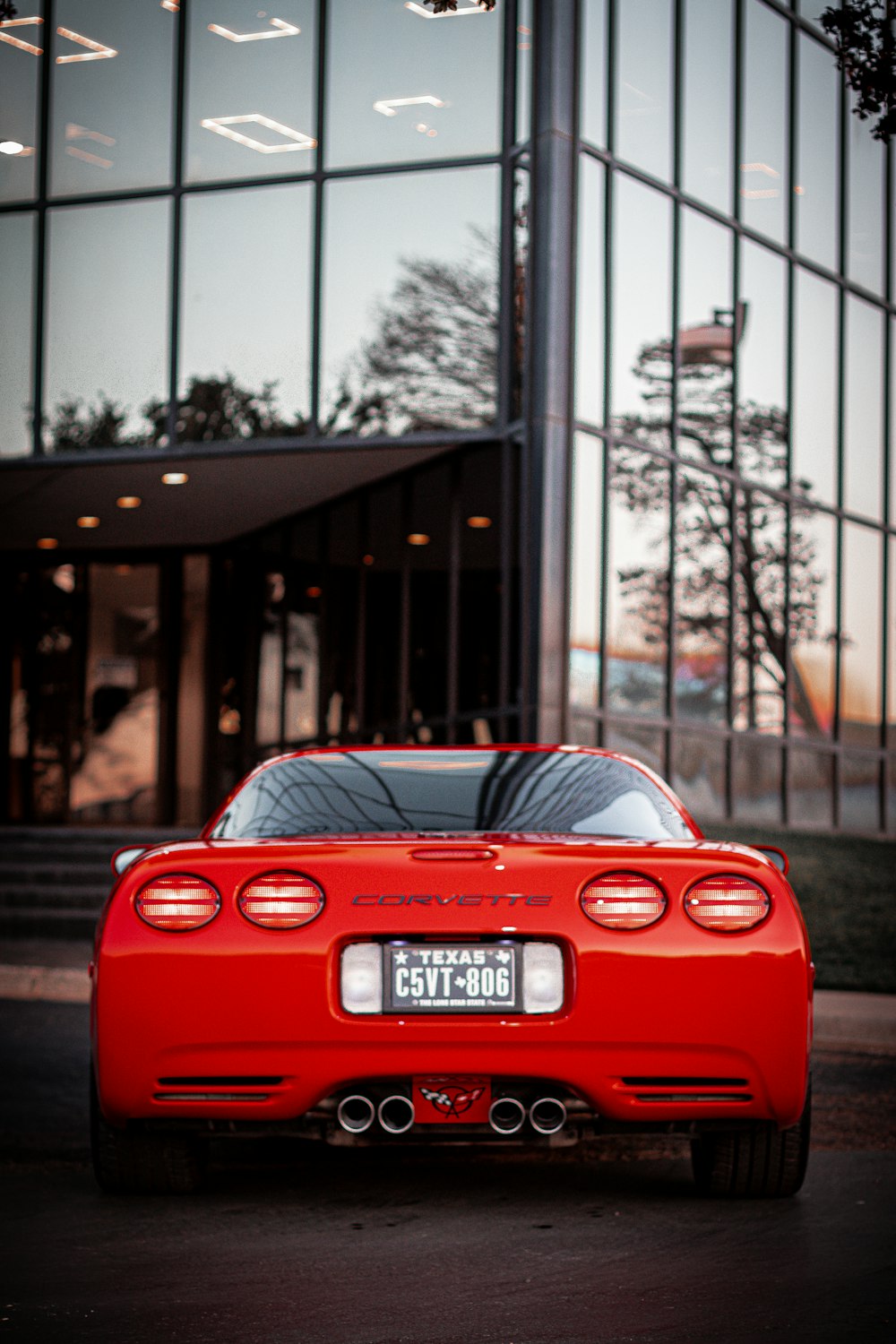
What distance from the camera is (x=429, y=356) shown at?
15.8 meters

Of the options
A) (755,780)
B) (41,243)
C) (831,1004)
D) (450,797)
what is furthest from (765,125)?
(450,797)

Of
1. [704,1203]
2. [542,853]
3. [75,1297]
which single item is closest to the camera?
[75,1297]

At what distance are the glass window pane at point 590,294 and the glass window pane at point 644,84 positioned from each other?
0.60m

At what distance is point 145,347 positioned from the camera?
16.8 metres

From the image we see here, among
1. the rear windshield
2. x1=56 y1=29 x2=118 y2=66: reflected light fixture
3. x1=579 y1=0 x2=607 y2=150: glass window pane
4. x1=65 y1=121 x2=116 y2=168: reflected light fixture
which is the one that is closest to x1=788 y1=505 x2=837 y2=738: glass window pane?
x1=579 y1=0 x2=607 y2=150: glass window pane

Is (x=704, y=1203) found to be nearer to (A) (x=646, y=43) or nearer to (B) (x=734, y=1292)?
(B) (x=734, y=1292)

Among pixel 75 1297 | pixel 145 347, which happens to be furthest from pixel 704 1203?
pixel 145 347

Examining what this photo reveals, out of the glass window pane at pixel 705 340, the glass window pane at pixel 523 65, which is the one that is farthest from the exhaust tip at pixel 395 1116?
the glass window pane at pixel 523 65

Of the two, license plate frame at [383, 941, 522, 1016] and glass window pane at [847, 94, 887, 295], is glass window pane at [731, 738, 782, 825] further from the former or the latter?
license plate frame at [383, 941, 522, 1016]

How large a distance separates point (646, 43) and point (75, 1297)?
14472 millimetres

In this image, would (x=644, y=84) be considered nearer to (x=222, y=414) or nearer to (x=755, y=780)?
(x=222, y=414)

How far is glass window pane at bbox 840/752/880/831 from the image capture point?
59.9ft

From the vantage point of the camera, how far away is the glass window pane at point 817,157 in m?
18.5

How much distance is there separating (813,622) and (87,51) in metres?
9.18
